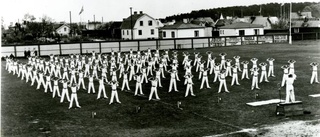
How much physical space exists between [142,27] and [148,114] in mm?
58762

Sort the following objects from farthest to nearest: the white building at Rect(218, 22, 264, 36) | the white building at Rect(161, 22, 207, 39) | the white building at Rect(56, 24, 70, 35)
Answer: the white building at Rect(56, 24, 70, 35)
the white building at Rect(161, 22, 207, 39)
the white building at Rect(218, 22, 264, 36)

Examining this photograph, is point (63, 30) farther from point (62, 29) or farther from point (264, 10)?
point (264, 10)

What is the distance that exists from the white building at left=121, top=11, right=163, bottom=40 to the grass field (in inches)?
2069

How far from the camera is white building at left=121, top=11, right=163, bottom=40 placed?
72.1 m

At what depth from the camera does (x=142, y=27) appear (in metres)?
72.5

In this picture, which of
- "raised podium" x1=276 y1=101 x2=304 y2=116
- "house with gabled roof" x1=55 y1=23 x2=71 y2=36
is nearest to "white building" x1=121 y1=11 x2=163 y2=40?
"house with gabled roof" x1=55 y1=23 x2=71 y2=36

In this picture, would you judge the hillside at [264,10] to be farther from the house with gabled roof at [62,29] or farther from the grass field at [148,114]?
the grass field at [148,114]

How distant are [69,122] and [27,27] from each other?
73217 millimetres

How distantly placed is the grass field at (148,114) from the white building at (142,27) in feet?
172

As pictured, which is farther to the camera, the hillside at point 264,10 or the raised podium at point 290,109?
the hillside at point 264,10

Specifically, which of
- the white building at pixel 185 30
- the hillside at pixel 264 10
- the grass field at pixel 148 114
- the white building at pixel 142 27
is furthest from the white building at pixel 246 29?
the hillside at pixel 264 10

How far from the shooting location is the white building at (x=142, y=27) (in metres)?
72.1

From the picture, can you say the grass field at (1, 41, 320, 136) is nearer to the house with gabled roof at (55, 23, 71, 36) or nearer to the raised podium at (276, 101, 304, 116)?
the raised podium at (276, 101, 304, 116)

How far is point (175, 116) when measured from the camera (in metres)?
14.2
